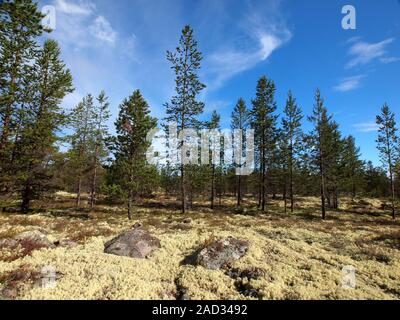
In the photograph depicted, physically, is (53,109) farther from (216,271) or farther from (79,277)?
(216,271)

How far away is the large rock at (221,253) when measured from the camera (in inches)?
407

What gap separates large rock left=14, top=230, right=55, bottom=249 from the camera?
1138 centimetres

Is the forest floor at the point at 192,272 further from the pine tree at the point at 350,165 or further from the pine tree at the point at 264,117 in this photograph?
the pine tree at the point at 350,165

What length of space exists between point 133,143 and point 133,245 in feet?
44.3

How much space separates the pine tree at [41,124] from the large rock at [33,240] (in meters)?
10.2

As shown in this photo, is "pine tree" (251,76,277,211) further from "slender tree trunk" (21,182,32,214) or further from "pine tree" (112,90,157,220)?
"slender tree trunk" (21,182,32,214)

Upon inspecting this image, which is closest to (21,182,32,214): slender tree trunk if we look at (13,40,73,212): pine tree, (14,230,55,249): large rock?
(13,40,73,212): pine tree

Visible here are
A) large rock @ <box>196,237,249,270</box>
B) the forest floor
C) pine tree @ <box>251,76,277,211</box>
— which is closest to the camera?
the forest floor

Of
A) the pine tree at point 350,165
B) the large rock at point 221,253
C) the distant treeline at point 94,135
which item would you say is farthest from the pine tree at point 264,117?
the large rock at point 221,253

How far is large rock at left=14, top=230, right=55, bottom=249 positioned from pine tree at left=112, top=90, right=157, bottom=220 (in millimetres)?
10637

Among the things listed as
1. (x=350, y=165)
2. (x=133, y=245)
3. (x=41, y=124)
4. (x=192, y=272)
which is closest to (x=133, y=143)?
(x=41, y=124)

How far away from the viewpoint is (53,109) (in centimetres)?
2328
